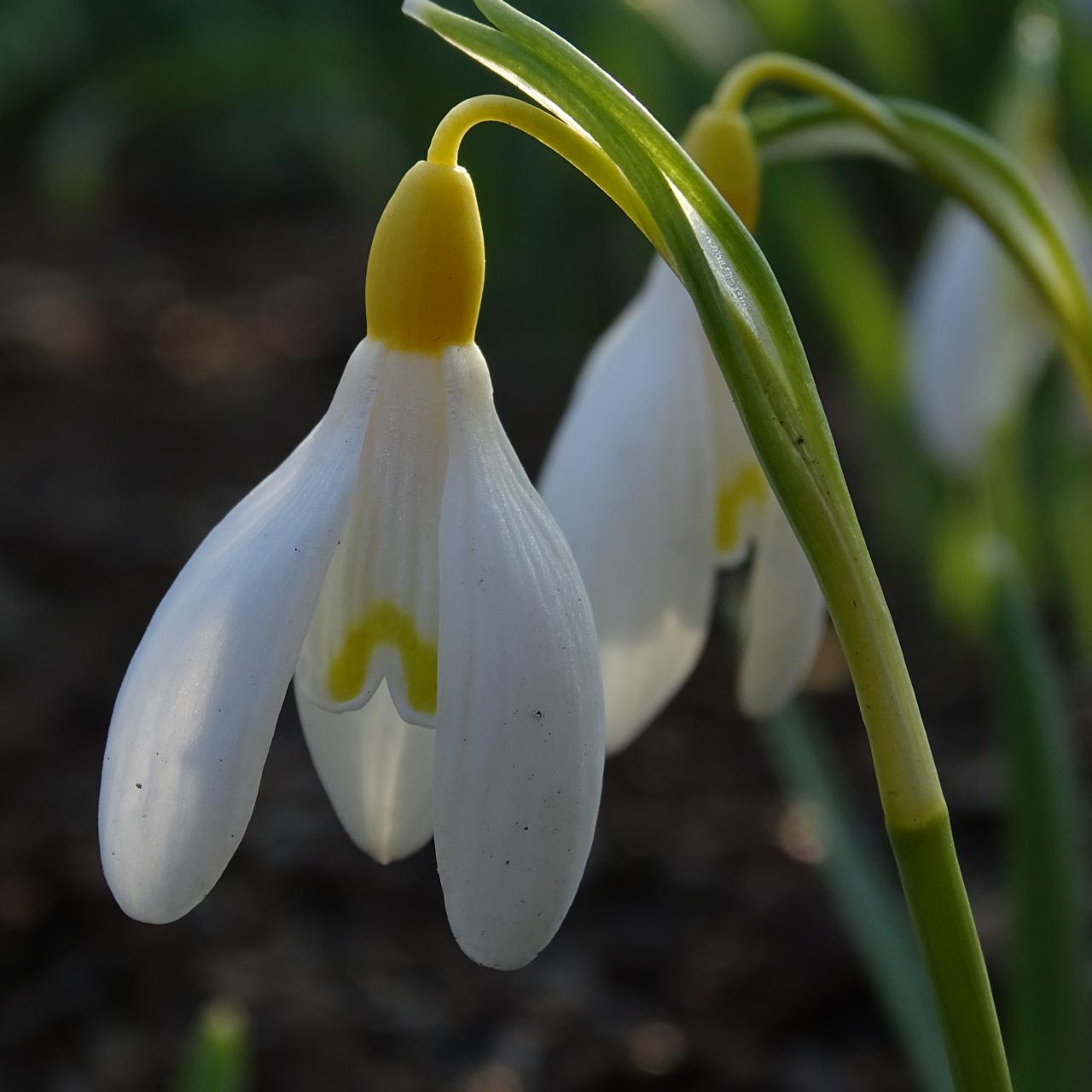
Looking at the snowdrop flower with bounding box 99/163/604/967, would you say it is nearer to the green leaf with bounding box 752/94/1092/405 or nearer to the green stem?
the green stem

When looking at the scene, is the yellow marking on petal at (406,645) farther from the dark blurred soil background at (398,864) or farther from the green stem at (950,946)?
the dark blurred soil background at (398,864)

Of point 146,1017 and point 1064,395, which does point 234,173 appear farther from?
point 146,1017

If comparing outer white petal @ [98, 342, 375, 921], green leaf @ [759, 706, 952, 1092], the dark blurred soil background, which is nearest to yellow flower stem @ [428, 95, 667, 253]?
outer white petal @ [98, 342, 375, 921]

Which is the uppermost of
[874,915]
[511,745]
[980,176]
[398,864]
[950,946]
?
[980,176]

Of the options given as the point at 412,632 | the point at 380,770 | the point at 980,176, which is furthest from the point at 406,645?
the point at 980,176

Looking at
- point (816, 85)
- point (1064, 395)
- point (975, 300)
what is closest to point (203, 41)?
point (1064, 395)

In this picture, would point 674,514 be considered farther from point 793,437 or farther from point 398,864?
point 398,864
